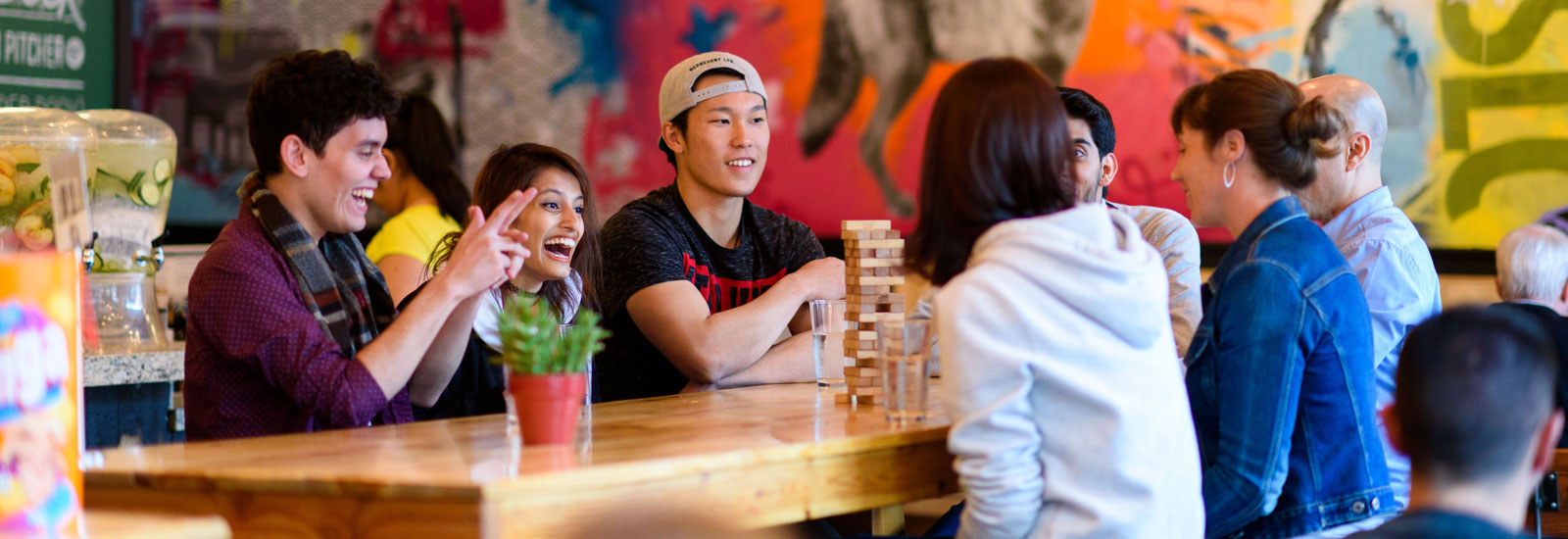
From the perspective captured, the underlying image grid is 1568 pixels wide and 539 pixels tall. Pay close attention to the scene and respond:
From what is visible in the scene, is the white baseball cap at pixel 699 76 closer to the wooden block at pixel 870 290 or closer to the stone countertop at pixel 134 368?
the wooden block at pixel 870 290

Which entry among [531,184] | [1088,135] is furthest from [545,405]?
[1088,135]

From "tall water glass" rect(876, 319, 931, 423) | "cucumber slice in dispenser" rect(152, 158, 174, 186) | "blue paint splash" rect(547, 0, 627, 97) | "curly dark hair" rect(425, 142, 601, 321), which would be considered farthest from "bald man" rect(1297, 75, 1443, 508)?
"blue paint splash" rect(547, 0, 627, 97)

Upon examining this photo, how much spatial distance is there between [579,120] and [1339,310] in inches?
142

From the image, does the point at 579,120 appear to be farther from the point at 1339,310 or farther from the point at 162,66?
the point at 1339,310

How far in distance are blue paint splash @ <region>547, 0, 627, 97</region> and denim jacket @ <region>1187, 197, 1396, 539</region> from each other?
3.38m

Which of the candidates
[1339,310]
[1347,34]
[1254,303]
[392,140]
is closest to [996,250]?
[1254,303]

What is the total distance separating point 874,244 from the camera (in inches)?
88.6

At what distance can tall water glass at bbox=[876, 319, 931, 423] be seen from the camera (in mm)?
2016

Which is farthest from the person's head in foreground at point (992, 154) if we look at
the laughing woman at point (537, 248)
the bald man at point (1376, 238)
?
the laughing woman at point (537, 248)

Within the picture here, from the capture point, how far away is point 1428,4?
3.66 metres

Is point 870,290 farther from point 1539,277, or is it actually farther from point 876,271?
point 1539,277

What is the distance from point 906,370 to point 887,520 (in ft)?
1.39

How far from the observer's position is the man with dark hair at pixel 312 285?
205 cm

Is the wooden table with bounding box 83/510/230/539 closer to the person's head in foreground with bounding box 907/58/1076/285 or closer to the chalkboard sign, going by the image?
the person's head in foreground with bounding box 907/58/1076/285
